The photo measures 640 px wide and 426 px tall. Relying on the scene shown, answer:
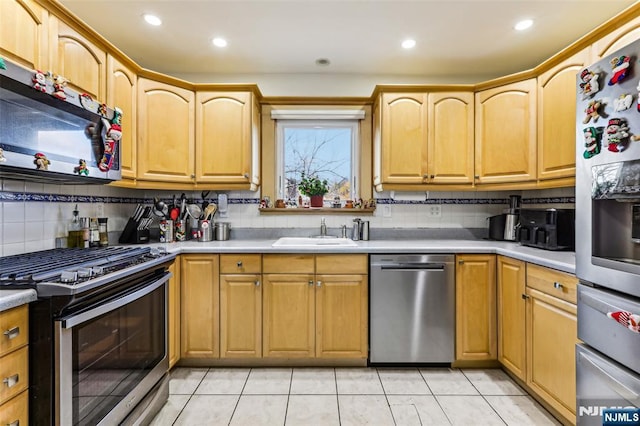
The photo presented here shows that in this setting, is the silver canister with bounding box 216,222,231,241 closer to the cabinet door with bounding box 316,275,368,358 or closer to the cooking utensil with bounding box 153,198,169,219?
the cooking utensil with bounding box 153,198,169,219

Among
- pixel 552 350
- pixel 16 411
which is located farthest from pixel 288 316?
pixel 552 350

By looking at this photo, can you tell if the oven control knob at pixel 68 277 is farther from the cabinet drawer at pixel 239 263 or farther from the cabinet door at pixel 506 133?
the cabinet door at pixel 506 133

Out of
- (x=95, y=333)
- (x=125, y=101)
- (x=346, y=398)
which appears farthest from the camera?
(x=125, y=101)

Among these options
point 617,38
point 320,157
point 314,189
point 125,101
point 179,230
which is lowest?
point 179,230

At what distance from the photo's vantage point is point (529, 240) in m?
2.36

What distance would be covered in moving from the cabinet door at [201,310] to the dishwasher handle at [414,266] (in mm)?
1234

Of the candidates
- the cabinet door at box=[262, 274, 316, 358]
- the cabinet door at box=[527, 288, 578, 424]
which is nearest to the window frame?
the cabinet door at box=[262, 274, 316, 358]

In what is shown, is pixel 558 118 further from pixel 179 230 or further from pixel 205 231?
pixel 179 230

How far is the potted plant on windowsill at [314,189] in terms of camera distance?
3.04 m

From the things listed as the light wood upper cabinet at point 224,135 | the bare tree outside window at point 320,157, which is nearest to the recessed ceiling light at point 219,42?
the light wood upper cabinet at point 224,135

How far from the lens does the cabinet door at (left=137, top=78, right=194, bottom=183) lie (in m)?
2.46

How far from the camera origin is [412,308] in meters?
2.37

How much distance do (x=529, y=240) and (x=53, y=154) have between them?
289cm

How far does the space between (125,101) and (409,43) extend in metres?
2.13
